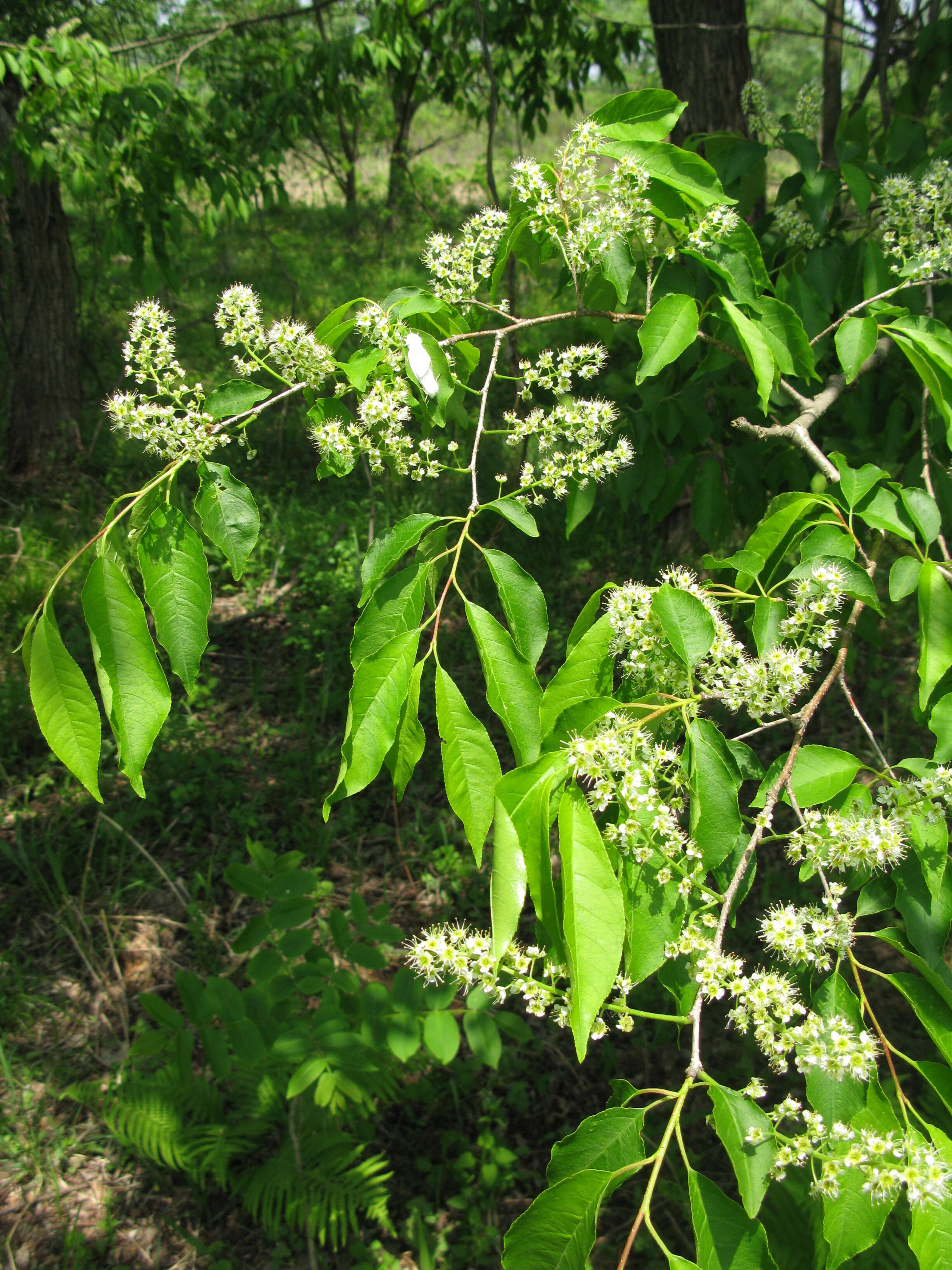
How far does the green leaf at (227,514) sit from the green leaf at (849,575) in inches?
23.6

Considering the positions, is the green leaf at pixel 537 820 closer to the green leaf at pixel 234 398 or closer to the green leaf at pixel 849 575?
the green leaf at pixel 849 575

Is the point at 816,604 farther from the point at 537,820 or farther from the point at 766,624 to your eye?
the point at 537,820

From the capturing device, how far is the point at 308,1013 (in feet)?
6.81

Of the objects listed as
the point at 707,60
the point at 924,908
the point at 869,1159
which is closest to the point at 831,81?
the point at 707,60

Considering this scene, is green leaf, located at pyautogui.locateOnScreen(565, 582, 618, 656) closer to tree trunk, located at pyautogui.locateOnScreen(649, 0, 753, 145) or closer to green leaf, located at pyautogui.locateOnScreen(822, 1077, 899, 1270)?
green leaf, located at pyautogui.locateOnScreen(822, 1077, 899, 1270)

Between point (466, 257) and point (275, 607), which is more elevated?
point (466, 257)

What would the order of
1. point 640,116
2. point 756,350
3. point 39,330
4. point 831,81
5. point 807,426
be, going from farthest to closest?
point 39,330 → point 831,81 → point 807,426 → point 640,116 → point 756,350

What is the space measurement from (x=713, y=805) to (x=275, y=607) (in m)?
3.38

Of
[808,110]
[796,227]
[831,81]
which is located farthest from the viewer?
[831,81]

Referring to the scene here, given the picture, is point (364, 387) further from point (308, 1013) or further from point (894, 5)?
point (894, 5)

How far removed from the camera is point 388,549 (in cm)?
91

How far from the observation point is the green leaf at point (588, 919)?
2.01 feet

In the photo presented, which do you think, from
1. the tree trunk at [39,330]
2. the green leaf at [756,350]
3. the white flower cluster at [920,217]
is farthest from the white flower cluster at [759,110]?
the tree trunk at [39,330]

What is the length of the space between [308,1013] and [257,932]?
39 centimetres
